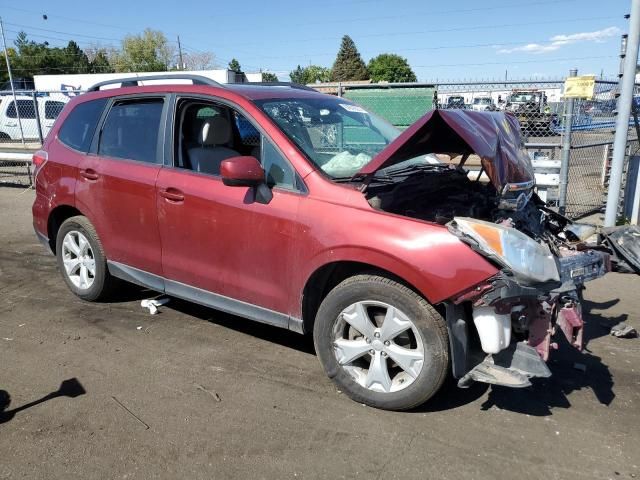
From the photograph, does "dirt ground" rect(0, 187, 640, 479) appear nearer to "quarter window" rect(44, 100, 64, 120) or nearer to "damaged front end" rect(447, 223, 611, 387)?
"damaged front end" rect(447, 223, 611, 387)

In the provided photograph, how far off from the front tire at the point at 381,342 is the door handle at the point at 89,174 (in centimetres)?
247

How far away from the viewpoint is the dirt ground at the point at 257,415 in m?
2.80

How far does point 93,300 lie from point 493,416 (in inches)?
146

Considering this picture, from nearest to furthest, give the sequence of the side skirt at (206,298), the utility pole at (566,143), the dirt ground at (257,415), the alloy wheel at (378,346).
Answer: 1. the dirt ground at (257,415)
2. the alloy wheel at (378,346)
3. the side skirt at (206,298)
4. the utility pole at (566,143)

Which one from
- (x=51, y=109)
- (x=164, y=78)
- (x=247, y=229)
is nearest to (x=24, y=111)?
(x=51, y=109)

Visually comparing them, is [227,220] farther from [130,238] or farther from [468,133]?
[468,133]

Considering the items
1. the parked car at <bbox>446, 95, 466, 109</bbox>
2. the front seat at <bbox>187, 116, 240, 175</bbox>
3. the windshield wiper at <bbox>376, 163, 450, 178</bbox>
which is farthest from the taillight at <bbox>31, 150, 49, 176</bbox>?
the parked car at <bbox>446, 95, 466, 109</bbox>

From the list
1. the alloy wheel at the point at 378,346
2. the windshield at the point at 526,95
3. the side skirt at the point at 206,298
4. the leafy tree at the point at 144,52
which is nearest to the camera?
the alloy wheel at the point at 378,346

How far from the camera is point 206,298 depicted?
4070mm

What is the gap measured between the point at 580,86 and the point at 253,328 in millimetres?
5199

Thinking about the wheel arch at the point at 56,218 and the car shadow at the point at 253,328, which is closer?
the car shadow at the point at 253,328

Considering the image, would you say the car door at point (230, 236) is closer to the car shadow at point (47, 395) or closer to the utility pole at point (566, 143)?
the car shadow at point (47, 395)

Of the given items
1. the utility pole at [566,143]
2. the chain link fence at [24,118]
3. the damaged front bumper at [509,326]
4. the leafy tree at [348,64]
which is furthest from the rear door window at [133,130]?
the leafy tree at [348,64]

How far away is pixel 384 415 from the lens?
3.25 meters
